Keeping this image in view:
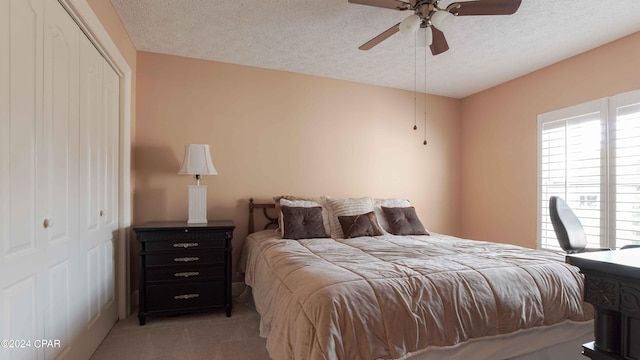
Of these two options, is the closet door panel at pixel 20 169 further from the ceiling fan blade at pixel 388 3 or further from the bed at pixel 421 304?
the ceiling fan blade at pixel 388 3

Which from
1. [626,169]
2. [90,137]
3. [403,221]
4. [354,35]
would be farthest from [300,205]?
[626,169]

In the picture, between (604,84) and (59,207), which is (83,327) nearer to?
(59,207)

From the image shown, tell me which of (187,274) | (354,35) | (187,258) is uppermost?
(354,35)

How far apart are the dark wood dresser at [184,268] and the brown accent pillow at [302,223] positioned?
523 millimetres

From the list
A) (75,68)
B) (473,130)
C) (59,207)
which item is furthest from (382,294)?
(473,130)

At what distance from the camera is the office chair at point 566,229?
2.75 m

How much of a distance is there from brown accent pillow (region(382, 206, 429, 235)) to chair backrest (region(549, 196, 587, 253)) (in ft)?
3.74

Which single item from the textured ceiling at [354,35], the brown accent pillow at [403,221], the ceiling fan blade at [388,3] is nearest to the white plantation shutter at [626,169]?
the textured ceiling at [354,35]

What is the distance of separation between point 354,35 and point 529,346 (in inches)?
104

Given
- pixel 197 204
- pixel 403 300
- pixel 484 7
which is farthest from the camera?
pixel 197 204

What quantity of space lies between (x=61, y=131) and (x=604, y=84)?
4.29 m

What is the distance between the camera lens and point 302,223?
308cm

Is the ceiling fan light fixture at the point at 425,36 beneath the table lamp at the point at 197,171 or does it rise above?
above

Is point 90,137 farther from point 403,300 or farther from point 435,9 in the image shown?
point 435,9
